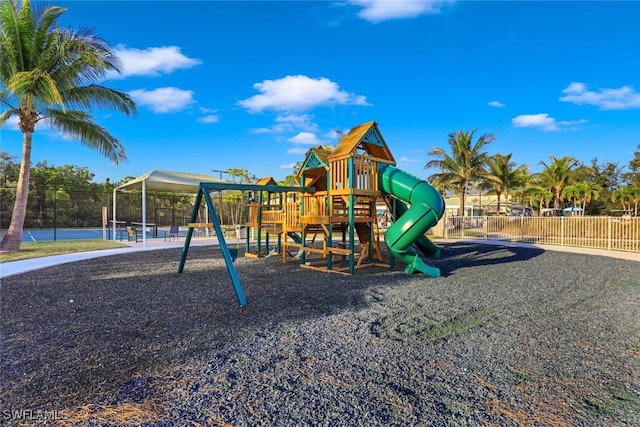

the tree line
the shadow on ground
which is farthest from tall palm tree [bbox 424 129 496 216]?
the shadow on ground

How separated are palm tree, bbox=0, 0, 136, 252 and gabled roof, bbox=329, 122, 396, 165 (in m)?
8.10

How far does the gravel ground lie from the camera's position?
238cm

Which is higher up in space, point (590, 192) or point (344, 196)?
point (590, 192)

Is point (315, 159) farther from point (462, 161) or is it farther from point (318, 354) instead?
point (462, 161)

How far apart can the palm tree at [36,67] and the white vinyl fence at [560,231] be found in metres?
17.8

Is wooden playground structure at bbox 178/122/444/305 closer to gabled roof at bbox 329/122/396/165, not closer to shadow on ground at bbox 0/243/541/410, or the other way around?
gabled roof at bbox 329/122/396/165

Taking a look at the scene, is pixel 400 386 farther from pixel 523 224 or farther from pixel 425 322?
pixel 523 224

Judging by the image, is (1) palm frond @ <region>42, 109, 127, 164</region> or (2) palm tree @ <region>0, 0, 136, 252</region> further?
(1) palm frond @ <region>42, 109, 127, 164</region>

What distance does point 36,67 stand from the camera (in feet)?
35.4

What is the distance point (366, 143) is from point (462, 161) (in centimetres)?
2135

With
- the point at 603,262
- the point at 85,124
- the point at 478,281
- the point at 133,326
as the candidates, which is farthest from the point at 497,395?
the point at 85,124

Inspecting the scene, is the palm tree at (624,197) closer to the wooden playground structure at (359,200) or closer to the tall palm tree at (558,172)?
the tall palm tree at (558,172)

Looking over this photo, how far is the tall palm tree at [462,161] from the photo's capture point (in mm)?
27609

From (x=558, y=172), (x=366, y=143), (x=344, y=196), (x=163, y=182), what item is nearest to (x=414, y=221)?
(x=344, y=196)
